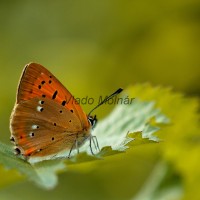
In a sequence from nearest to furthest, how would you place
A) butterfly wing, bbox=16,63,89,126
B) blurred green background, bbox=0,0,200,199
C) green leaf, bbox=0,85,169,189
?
green leaf, bbox=0,85,169,189
butterfly wing, bbox=16,63,89,126
blurred green background, bbox=0,0,200,199

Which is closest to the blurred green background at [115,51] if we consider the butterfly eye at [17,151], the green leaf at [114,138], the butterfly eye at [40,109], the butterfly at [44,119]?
the green leaf at [114,138]

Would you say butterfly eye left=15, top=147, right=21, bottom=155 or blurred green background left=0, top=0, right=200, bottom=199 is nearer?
butterfly eye left=15, top=147, right=21, bottom=155

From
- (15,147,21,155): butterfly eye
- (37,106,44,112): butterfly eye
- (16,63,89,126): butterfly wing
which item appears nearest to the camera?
(15,147,21,155): butterfly eye

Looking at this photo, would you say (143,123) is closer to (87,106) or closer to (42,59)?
(87,106)

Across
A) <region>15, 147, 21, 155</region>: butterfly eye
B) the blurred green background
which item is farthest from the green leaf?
the blurred green background

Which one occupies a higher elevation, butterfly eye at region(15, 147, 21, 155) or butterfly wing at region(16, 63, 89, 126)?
butterfly wing at region(16, 63, 89, 126)

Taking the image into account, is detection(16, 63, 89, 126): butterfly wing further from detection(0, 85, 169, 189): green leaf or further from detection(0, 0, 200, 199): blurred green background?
detection(0, 0, 200, 199): blurred green background

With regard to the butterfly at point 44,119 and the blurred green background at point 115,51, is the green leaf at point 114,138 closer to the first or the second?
→ the butterfly at point 44,119
